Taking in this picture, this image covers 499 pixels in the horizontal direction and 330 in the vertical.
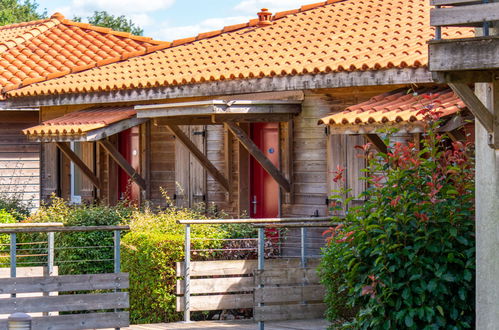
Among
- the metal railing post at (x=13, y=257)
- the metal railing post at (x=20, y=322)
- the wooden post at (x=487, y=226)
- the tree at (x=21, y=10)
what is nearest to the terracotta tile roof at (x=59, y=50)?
the metal railing post at (x=13, y=257)

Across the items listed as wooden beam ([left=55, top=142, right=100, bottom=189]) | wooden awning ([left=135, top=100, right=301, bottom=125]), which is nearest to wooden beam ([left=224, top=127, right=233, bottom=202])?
wooden awning ([left=135, top=100, right=301, bottom=125])

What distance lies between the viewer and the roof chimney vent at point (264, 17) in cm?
1939

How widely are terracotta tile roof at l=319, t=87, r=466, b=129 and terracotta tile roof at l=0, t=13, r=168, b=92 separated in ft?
25.9

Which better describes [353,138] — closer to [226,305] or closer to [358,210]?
[226,305]

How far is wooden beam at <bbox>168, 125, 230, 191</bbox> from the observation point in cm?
1609

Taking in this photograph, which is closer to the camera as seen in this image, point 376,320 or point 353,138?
point 376,320

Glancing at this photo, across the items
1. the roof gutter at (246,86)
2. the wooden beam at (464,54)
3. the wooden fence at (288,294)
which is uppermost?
the roof gutter at (246,86)

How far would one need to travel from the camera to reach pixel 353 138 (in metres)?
14.3

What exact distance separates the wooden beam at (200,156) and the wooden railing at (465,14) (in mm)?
8457

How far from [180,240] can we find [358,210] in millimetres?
3675

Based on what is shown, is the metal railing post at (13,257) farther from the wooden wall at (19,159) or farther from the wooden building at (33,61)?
the wooden wall at (19,159)

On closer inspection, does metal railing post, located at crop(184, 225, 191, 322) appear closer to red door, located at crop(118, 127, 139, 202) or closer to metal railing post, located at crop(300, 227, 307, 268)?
metal railing post, located at crop(300, 227, 307, 268)

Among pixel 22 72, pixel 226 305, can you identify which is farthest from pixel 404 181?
pixel 22 72

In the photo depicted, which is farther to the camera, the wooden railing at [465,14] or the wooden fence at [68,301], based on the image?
the wooden fence at [68,301]
